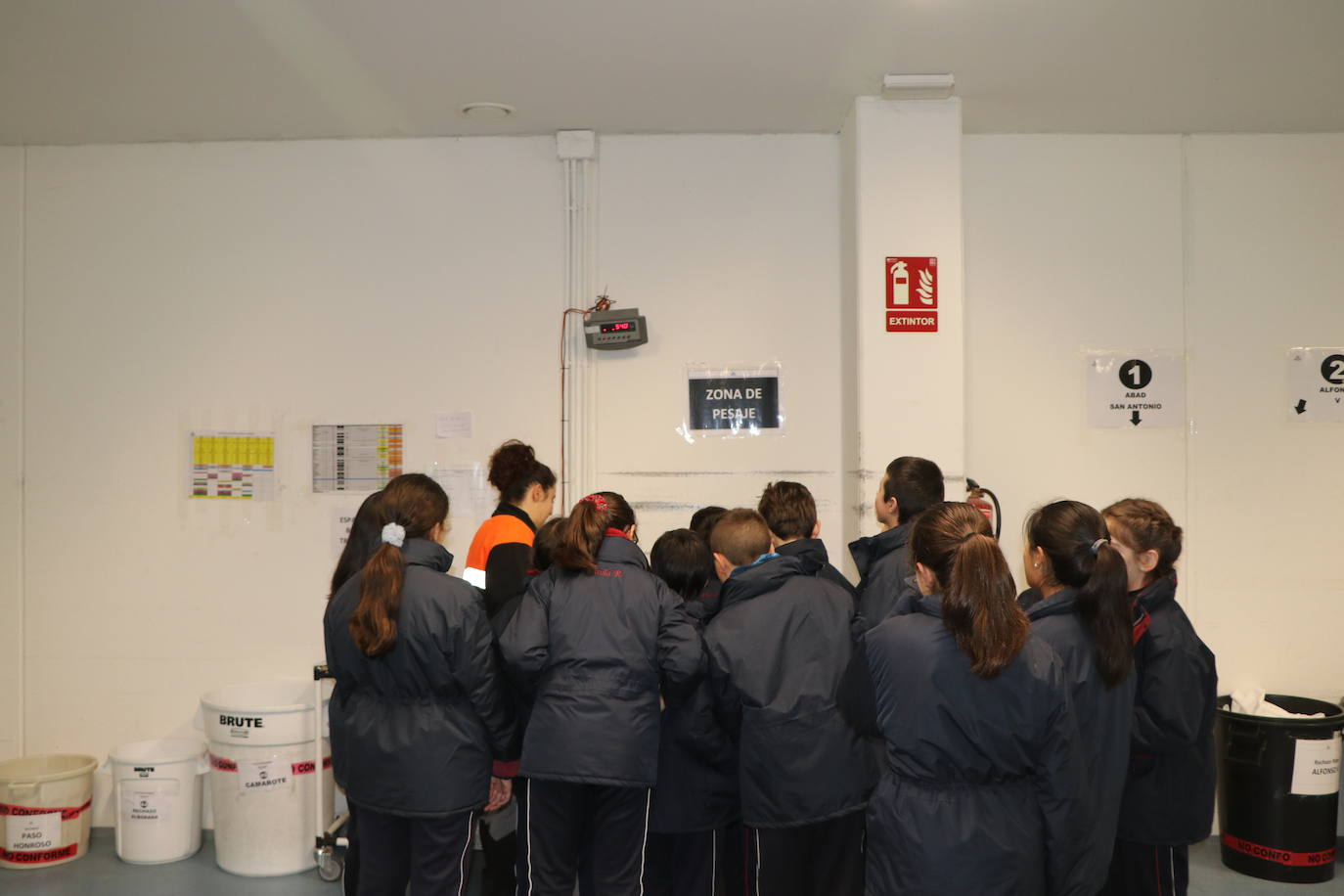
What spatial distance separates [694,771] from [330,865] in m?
1.75

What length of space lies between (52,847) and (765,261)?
3.85 meters

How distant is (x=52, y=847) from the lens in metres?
4.10

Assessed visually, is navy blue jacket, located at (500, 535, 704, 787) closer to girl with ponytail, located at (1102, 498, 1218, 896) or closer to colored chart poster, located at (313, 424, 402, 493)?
girl with ponytail, located at (1102, 498, 1218, 896)

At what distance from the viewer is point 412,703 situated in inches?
108

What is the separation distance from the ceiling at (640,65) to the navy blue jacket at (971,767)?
225 centimetres

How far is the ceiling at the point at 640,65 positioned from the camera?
3342mm

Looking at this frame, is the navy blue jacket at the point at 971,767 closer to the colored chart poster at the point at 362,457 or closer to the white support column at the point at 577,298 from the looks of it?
the white support column at the point at 577,298

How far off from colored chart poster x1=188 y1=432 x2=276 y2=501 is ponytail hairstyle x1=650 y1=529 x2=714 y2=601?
2244mm

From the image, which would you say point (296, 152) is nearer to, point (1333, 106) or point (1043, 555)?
point (1043, 555)

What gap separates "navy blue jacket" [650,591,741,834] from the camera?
9.56ft

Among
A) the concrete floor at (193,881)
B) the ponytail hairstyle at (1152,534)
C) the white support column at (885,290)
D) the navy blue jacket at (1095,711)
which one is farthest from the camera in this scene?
the white support column at (885,290)

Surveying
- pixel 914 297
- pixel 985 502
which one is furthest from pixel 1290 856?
pixel 914 297

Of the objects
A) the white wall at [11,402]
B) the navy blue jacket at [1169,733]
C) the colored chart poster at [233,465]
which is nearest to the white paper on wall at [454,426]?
the colored chart poster at [233,465]

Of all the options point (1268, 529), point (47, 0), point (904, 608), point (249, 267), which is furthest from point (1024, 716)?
point (249, 267)
